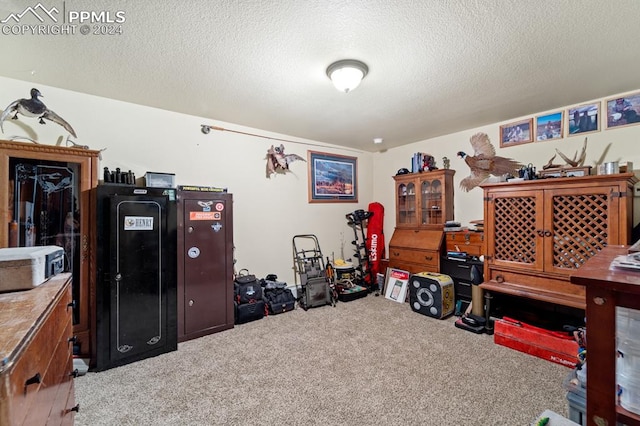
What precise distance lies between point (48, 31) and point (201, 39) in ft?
3.19

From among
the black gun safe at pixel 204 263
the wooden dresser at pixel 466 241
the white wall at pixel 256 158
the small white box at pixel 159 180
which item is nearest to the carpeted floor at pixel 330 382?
the black gun safe at pixel 204 263

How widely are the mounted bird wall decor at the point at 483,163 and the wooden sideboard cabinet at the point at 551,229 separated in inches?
32.2

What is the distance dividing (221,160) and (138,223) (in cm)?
139

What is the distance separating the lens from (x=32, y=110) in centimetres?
232

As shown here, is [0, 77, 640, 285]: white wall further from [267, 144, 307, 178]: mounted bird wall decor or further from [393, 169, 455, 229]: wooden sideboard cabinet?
[393, 169, 455, 229]: wooden sideboard cabinet

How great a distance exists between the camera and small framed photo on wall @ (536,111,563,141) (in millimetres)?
3195

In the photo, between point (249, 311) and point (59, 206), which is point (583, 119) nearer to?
point (249, 311)

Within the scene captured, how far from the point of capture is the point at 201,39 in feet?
6.18

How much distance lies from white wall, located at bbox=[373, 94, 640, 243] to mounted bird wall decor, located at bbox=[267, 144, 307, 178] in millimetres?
2015

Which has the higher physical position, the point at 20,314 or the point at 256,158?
the point at 256,158

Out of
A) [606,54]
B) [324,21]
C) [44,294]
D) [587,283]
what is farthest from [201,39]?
[606,54]

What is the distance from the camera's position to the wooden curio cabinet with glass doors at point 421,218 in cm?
403

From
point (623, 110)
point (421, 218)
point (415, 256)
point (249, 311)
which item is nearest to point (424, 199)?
point (421, 218)

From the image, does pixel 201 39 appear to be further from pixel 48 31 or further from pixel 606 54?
pixel 606 54
